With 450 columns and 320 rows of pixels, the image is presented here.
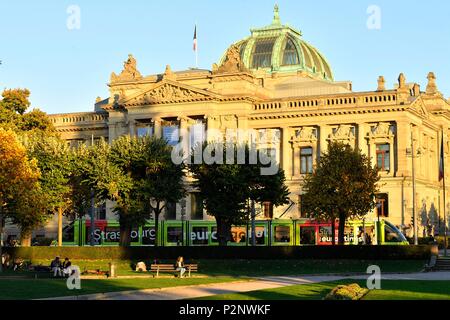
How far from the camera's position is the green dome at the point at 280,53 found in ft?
420

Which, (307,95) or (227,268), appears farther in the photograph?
(307,95)

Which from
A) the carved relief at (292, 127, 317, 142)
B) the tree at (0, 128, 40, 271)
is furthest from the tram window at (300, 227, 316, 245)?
the tree at (0, 128, 40, 271)

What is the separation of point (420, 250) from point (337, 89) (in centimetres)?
5513

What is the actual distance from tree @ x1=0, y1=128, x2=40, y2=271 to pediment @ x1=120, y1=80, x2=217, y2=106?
141 ft

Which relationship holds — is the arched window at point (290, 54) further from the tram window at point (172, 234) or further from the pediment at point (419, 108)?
the tram window at point (172, 234)

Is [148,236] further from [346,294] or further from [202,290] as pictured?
[346,294]

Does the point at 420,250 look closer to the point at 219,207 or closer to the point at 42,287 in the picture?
the point at 219,207


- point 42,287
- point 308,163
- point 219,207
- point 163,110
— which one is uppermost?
point 163,110

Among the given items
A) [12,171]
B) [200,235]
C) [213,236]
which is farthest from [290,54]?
[12,171]

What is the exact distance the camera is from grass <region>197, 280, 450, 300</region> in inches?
1454

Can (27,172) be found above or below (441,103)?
below

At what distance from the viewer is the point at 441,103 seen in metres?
118

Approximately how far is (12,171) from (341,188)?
29.2 metres
